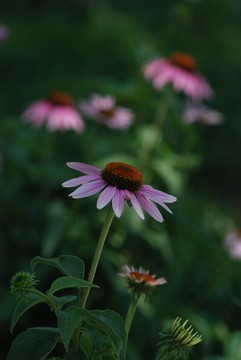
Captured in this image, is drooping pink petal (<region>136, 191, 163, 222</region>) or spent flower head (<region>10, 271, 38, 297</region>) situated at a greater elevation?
drooping pink petal (<region>136, 191, 163, 222</region>)

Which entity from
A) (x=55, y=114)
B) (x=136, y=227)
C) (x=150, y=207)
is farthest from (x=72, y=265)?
(x=55, y=114)

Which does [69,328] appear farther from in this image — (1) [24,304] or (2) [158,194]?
(2) [158,194]

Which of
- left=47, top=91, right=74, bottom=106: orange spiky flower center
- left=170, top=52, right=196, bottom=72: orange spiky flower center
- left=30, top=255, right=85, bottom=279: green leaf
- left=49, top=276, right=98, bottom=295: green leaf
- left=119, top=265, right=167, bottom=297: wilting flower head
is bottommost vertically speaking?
left=49, top=276, right=98, bottom=295: green leaf

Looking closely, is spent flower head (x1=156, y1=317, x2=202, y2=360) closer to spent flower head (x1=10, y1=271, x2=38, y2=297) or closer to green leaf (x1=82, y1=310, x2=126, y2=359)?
green leaf (x1=82, y1=310, x2=126, y2=359)

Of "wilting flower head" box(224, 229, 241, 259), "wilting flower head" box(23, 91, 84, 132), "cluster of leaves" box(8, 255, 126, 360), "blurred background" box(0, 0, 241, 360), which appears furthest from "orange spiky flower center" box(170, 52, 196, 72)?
"cluster of leaves" box(8, 255, 126, 360)

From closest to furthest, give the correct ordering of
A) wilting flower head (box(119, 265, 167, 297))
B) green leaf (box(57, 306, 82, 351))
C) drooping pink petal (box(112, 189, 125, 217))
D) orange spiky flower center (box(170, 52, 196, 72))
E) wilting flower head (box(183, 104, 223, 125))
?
green leaf (box(57, 306, 82, 351)) → drooping pink petal (box(112, 189, 125, 217)) → wilting flower head (box(119, 265, 167, 297)) → orange spiky flower center (box(170, 52, 196, 72)) → wilting flower head (box(183, 104, 223, 125))

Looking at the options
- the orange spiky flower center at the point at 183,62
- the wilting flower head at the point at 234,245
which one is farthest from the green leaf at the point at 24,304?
the orange spiky flower center at the point at 183,62

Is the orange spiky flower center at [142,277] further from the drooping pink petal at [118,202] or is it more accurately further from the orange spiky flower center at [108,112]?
the orange spiky flower center at [108,112]
